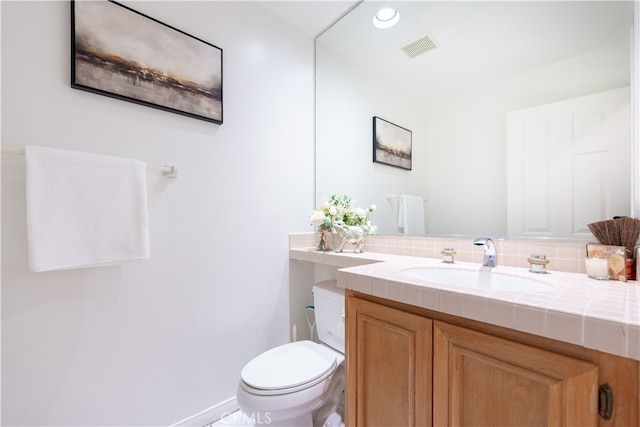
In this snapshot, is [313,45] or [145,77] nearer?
[145,77]

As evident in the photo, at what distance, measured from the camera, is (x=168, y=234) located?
4.18 feet

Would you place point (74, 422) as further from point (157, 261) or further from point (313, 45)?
point (313, 45)

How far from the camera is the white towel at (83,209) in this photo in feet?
3.00

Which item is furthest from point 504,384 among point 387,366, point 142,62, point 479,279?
→ point 142,62

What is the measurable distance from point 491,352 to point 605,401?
0.20 m

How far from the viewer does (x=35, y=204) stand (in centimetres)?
91

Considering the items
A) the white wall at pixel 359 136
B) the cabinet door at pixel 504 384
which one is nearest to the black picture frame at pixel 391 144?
the white wall at pixel 359 136

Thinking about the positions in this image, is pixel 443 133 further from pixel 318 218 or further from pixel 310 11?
pixel 310 11

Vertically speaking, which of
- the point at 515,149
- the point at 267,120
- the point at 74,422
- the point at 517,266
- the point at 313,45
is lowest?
the point at 74,422

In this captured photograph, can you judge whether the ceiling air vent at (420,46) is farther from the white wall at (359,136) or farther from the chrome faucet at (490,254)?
the chrome faucet at (490,254)

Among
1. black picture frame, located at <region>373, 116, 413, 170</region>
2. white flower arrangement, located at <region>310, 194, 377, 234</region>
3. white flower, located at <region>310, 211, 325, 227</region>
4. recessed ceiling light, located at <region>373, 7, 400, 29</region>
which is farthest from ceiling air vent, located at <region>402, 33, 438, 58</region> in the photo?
white flower, located at <region>310, 211, 325, 227</region>

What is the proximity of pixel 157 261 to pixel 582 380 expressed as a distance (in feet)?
4.80

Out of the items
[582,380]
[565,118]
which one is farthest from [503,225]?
[582,380]

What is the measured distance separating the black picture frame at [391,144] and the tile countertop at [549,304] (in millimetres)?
831
